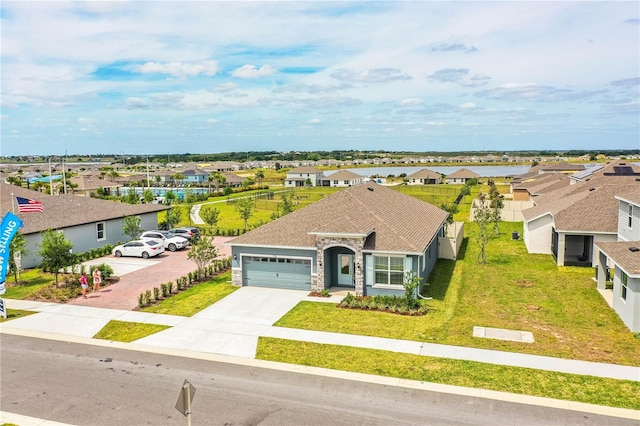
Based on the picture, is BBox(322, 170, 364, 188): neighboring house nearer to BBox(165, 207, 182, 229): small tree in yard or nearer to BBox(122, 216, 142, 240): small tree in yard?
BBox(165, 207, 182, 229): small tree in yard

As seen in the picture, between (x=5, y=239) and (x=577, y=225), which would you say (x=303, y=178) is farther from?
(x=5, y=239)

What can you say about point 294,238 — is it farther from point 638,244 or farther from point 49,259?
point 638,244

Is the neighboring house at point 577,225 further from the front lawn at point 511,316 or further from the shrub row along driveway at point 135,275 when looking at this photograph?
the shrub row along driveway at point 135,275

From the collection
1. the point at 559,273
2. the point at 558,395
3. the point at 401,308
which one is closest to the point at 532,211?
the point at 559,273

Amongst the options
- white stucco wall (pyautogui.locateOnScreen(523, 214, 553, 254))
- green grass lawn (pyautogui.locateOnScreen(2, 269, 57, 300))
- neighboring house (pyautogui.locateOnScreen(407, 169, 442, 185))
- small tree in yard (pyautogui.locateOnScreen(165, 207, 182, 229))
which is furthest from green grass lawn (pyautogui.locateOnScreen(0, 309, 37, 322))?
neighboring house (pyautogui.locateOnScreen(407, 169, 442, 185))

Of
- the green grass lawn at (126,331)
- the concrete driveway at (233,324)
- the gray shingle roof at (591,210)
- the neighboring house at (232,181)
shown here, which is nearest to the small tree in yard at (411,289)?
the concrete driveway at (233,324)
